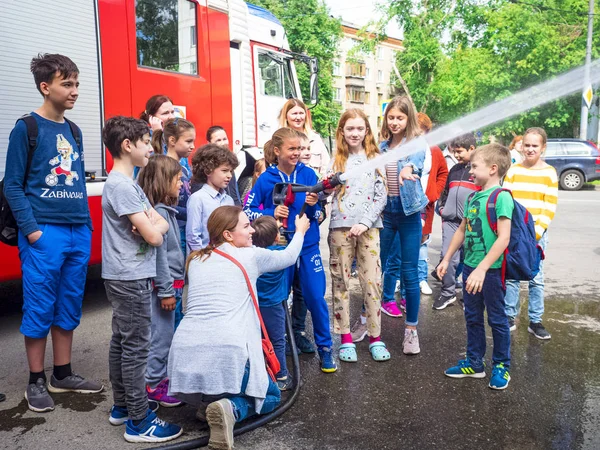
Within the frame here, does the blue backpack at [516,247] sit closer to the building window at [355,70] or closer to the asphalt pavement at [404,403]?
the asphalt pavement at [404,403]

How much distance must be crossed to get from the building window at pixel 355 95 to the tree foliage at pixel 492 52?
23.4m

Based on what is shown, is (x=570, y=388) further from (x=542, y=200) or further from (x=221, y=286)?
(x=221, y=286)

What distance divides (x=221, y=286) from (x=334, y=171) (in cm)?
158

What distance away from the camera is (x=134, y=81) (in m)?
6.03

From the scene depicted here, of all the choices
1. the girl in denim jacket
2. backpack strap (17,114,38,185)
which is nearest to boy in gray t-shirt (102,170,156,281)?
backpack strap (17,114,38,185)

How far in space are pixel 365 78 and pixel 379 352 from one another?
61.4 metres

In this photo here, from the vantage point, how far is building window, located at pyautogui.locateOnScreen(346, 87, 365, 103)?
60812 mm

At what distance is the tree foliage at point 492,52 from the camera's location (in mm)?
23156

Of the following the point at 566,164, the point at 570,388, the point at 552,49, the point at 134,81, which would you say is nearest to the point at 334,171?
the point at 570,388

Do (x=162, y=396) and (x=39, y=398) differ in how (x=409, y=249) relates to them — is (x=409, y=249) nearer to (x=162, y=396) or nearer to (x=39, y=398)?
(x=162, y=396)

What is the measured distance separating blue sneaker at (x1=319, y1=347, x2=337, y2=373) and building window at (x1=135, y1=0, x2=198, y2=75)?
3.73 metres

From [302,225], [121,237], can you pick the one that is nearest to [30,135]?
[121,237]

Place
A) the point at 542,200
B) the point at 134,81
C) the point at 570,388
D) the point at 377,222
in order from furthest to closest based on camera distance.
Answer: the point at 134,81, the point at 542,200, the point at 377,222, the point at 570,388

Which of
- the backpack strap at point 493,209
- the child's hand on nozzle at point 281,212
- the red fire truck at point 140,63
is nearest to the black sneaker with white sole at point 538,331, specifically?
the backpack strap at point 493,209
